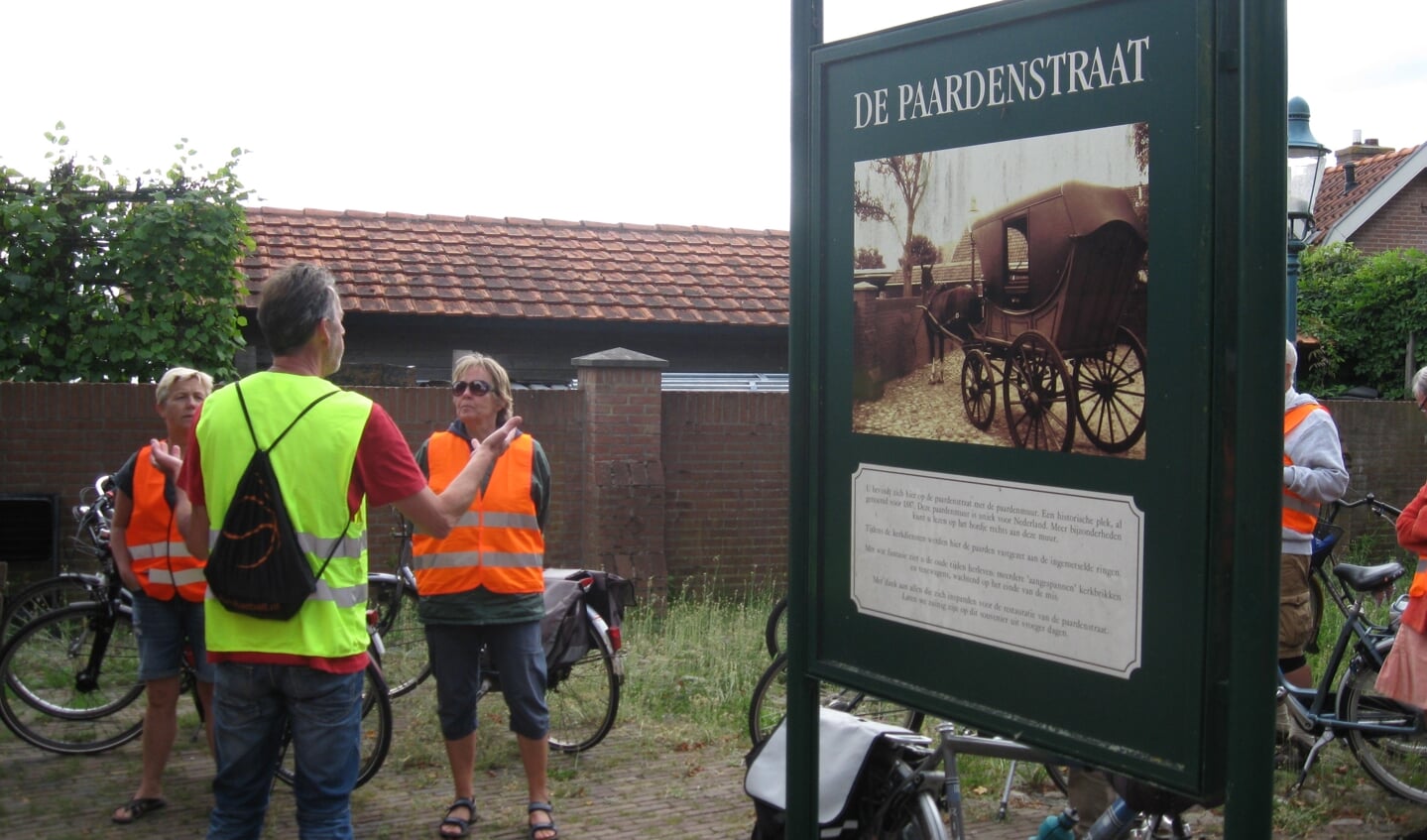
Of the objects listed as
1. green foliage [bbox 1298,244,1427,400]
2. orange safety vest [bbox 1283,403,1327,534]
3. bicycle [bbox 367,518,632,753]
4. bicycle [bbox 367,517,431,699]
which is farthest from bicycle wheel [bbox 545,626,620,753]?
green foliage [bbox 1298,244,1427,400]

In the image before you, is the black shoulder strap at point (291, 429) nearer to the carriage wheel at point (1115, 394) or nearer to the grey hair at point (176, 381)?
the carriage wheel at point (1115, 394)

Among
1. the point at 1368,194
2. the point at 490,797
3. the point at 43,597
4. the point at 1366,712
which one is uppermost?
the point at 1368,194

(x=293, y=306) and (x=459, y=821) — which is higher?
(x=293, y=306)

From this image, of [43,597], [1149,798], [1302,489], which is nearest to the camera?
[1149,798]

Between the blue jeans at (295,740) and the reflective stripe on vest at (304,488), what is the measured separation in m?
0.08

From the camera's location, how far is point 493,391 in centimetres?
536

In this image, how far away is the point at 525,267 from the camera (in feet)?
48.4

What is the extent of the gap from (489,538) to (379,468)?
6.11 ft

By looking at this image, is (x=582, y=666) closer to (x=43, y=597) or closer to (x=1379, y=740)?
(x=43, y=597)

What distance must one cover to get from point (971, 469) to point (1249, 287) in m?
0.62

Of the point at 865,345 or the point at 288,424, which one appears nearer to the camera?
the point at 865,345

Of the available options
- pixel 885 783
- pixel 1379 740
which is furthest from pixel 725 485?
pixel 885 783

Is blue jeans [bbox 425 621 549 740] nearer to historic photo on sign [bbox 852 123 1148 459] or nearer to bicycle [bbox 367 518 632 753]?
bicycle [bbox 367 518 632 753]

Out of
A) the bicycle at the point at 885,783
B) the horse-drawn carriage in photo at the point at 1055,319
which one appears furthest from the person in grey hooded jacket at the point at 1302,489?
the horse-drawn carriage in photo at the point at 1055,319
